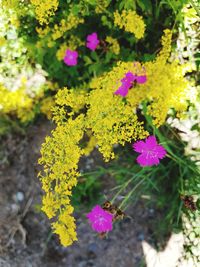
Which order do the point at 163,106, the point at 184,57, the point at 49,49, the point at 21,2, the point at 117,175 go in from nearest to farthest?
the point at 163,106
the point at 21,2
the point at 184,57
the point at 49,49
the point at 117,175

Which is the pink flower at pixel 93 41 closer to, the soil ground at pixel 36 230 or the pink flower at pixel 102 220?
the soil ground at pixel 36 230

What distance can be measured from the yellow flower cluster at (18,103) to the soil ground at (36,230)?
0.14m

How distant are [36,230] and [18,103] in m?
0.77

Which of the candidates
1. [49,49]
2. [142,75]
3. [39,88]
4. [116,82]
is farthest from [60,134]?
[39,88]

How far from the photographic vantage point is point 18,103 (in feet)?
8.29

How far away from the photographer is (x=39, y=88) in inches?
101

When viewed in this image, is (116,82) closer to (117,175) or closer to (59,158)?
(59,158)

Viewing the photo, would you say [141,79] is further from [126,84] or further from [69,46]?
[69,46]

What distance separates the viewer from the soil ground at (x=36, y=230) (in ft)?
8.06

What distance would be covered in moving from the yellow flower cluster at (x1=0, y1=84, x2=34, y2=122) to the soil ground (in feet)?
0.44

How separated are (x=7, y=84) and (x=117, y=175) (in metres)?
0.86

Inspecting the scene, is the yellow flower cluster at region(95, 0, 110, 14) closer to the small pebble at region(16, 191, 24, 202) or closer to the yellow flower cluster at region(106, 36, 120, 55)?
the yellow flower cluster at region(106, 36, 120, 55)

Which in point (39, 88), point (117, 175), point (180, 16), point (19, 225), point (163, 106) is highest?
point (180, 16)

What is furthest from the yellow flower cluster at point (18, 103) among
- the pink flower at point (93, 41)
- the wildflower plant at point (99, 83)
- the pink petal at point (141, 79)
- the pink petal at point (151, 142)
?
the pink petal at point (151, 142)
